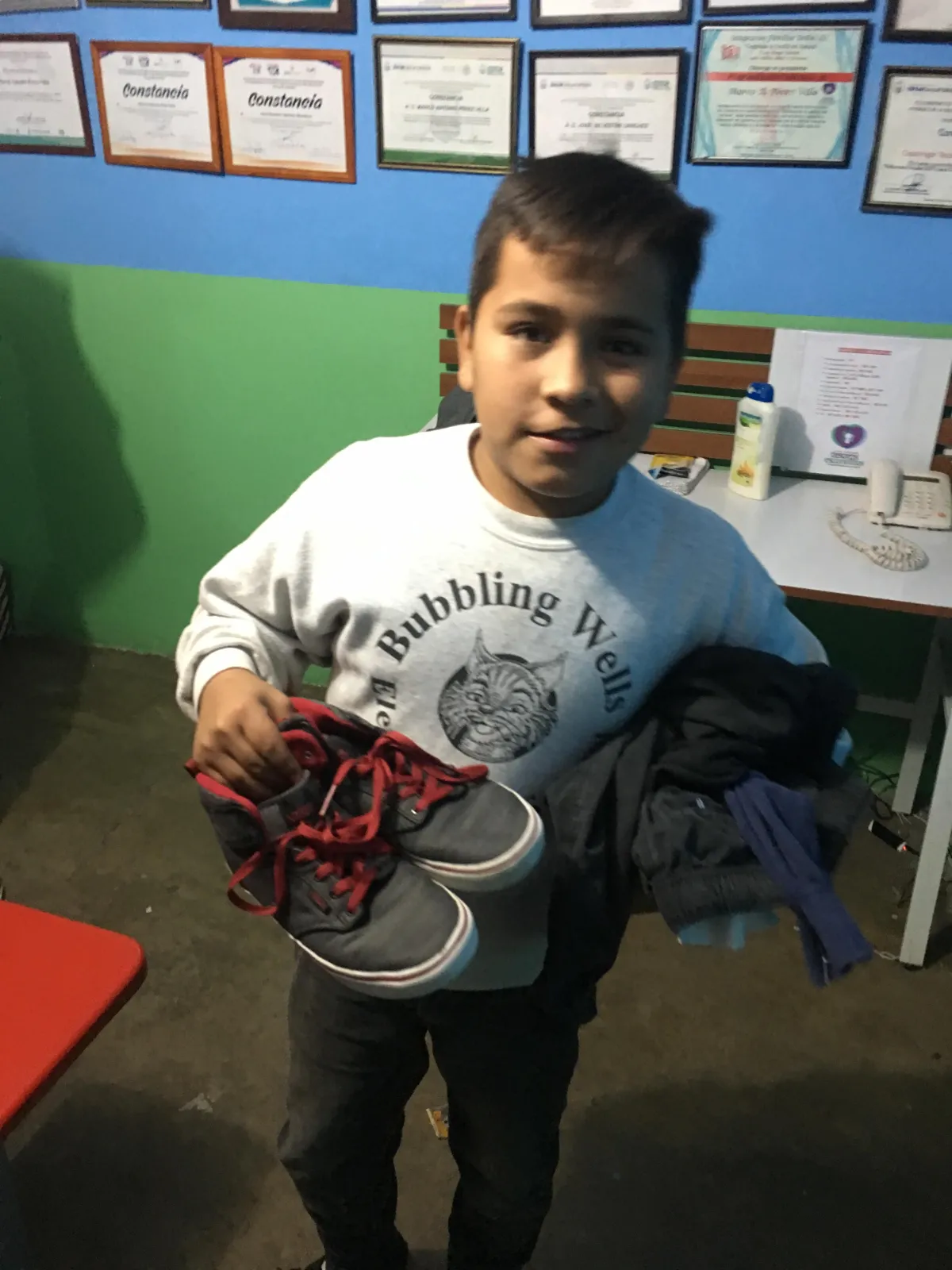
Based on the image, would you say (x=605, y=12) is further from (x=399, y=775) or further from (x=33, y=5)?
(x=399, y=775)

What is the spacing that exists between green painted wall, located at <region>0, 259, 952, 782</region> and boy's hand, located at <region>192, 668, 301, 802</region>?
1416mm

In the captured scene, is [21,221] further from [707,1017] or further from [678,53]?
[707,1017]

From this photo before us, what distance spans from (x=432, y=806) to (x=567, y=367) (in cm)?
35

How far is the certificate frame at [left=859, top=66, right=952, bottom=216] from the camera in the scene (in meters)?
1.54

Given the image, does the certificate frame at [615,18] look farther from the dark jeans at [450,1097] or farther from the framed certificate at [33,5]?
the dark jeans at [450,1097]

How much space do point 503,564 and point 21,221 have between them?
6.46 ft

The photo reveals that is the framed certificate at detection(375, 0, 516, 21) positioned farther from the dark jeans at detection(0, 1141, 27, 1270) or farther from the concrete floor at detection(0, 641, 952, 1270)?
the dark jeans at detection(0, 1141, 27, 1270)

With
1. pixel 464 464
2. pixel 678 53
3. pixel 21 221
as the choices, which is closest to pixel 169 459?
pixel 21 221

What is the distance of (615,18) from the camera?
1646 mm

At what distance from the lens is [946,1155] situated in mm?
1433

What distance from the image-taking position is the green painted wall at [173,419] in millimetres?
2037

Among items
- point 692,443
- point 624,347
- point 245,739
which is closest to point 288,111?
point 692,443

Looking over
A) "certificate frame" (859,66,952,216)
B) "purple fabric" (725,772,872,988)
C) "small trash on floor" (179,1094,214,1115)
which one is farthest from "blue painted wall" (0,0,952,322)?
"small trash on floor" (179,1094,214,1115)

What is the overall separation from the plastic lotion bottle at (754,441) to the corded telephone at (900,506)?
151mm
